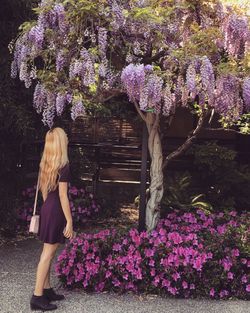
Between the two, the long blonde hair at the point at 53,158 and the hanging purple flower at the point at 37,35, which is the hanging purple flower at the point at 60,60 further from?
the long blonde hair at the point at 53,158

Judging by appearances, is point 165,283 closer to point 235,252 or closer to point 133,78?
point 235,252

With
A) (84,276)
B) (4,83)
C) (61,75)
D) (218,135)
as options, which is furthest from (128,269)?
(218,135)

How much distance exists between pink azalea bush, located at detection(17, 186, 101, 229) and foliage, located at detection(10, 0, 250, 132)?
2835mm

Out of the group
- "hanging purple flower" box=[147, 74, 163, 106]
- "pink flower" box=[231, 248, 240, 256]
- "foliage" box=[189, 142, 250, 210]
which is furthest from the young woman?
"foliage" box=[189, 142, 250, 210]

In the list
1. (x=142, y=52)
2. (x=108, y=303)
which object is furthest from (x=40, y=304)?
(x=142, y=52)

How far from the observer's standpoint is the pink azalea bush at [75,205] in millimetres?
A: 7738

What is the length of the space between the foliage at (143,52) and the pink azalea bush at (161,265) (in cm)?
135

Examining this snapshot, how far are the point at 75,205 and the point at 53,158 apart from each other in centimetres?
387

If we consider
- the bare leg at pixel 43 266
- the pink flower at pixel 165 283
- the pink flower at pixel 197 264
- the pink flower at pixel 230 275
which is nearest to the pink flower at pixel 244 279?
the pink flower at pixel 230 275

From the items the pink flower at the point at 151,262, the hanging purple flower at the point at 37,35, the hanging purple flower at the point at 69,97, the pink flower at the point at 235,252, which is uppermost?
the hanging purple flower at the point at 37,35

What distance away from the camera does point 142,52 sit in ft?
17.2

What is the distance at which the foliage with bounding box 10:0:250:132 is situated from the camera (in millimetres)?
4742

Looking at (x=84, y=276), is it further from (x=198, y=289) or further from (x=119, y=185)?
(x=119, y=185)

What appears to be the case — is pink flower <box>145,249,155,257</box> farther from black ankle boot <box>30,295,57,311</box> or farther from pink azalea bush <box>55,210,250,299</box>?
black ankle boot <box>30,295,57,311</box>
